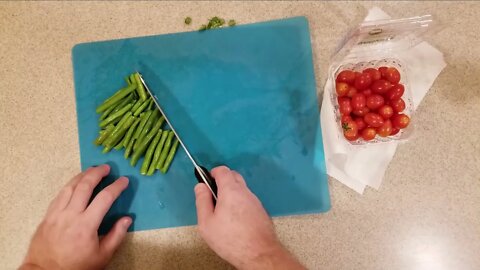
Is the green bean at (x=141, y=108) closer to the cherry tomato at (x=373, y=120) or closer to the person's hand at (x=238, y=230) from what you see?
the person's hand at (x=238, y=230)

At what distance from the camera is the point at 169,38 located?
144 cm

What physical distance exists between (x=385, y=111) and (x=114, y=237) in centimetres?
96

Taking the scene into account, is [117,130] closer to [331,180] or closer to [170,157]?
[170,157]

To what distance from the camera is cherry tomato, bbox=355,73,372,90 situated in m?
1.32

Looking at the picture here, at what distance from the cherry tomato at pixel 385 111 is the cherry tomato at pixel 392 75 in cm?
9

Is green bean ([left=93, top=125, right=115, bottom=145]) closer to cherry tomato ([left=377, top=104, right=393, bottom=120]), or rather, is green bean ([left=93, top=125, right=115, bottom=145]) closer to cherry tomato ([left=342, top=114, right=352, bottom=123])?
cherry tomato ([left=342, top=114, right=352, bottom=123])

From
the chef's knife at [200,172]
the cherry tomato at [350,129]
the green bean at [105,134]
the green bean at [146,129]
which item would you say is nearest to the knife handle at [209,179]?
the chef's knife at [200,172]

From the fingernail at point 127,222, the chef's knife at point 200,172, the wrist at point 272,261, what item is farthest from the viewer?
the fingernail at point 127,222

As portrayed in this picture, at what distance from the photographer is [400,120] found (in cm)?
129

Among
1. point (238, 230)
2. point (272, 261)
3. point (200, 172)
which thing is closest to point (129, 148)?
point (200, 172)

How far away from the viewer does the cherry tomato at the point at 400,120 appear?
4.24ft

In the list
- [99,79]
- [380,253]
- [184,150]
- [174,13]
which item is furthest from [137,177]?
[380,253]

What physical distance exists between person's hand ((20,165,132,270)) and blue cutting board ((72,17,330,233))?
0.08 meters

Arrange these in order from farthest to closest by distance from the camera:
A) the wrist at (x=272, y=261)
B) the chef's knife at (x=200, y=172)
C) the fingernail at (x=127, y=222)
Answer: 1. the fingernail at (x=127, y=222)
2. the chef's knife at (x=200, y=172)
3. the wrist at (x=272, y=261)
